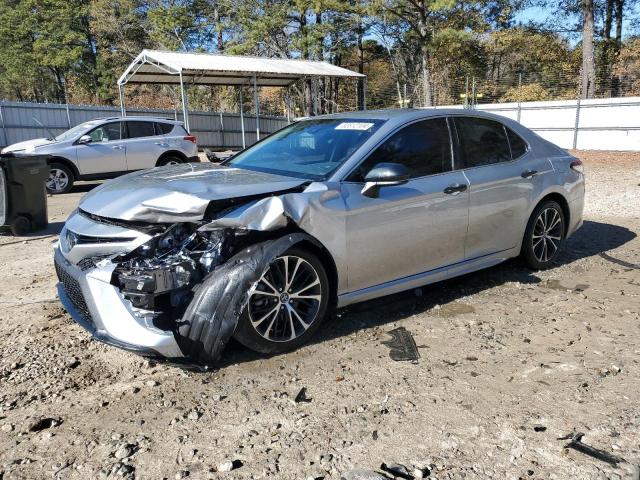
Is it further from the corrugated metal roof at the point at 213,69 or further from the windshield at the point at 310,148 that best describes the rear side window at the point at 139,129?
the windshield at the point at 310,148

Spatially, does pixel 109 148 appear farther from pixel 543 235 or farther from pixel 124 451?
pixel 124 451

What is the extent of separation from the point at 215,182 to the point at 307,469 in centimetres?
204

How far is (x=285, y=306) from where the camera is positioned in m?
3.64

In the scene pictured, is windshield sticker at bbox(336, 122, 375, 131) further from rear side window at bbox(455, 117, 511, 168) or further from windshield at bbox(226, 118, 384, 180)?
rear side window at bbox(455, 117, 511, 168)

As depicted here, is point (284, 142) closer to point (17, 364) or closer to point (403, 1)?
point (17, 364)

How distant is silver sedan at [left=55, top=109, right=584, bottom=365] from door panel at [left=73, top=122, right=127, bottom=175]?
864cm

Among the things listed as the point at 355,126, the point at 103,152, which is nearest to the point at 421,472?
the point at 355,126

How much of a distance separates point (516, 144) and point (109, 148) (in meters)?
10.1

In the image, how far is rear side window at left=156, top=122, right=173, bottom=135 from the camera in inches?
534

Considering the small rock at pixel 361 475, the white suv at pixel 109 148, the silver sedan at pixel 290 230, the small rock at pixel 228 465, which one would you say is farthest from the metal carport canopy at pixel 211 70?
the small rock at pixel 361 475

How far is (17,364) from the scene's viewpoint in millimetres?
3537

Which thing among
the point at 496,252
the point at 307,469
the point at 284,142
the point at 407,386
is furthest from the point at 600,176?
the point at 307,469

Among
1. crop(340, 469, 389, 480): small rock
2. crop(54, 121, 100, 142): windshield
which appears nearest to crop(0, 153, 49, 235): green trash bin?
crop(54, 121, 100, 142): windshield

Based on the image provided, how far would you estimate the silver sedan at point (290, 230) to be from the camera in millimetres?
3281
